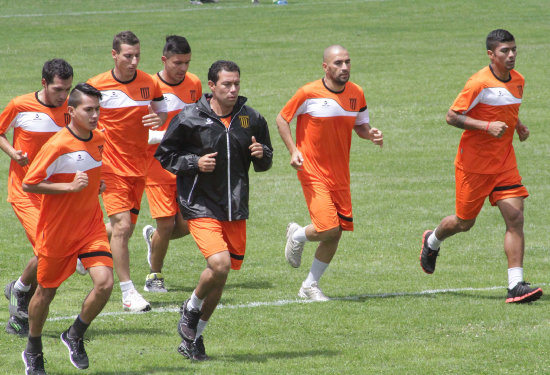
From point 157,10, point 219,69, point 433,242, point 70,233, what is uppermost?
point 219,69

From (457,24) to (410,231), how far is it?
21.0 m

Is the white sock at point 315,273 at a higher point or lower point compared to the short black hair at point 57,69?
lower

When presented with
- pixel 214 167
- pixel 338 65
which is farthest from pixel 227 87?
pixel 338 65

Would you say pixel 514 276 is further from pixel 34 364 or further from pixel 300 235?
pixel 34 364

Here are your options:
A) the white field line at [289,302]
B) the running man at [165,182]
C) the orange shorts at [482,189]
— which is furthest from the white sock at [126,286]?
the orange shorts at [482,189]

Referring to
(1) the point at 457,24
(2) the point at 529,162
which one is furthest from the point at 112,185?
(1) the point at 457,24

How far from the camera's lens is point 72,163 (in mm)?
7770

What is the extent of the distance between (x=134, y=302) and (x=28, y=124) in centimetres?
201

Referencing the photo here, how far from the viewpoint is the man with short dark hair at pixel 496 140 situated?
10.2 metres

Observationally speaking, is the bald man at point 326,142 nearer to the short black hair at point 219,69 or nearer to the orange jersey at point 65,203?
the short black hair at point 219,69

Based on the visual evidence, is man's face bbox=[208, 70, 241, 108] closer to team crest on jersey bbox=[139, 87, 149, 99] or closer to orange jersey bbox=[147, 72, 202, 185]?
team crest on jersey bbox=[139, 87, 149, 99]

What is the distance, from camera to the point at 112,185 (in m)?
10.3

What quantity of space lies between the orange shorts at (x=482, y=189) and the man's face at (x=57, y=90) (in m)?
4.18

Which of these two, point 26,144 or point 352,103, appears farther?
point 352,103
